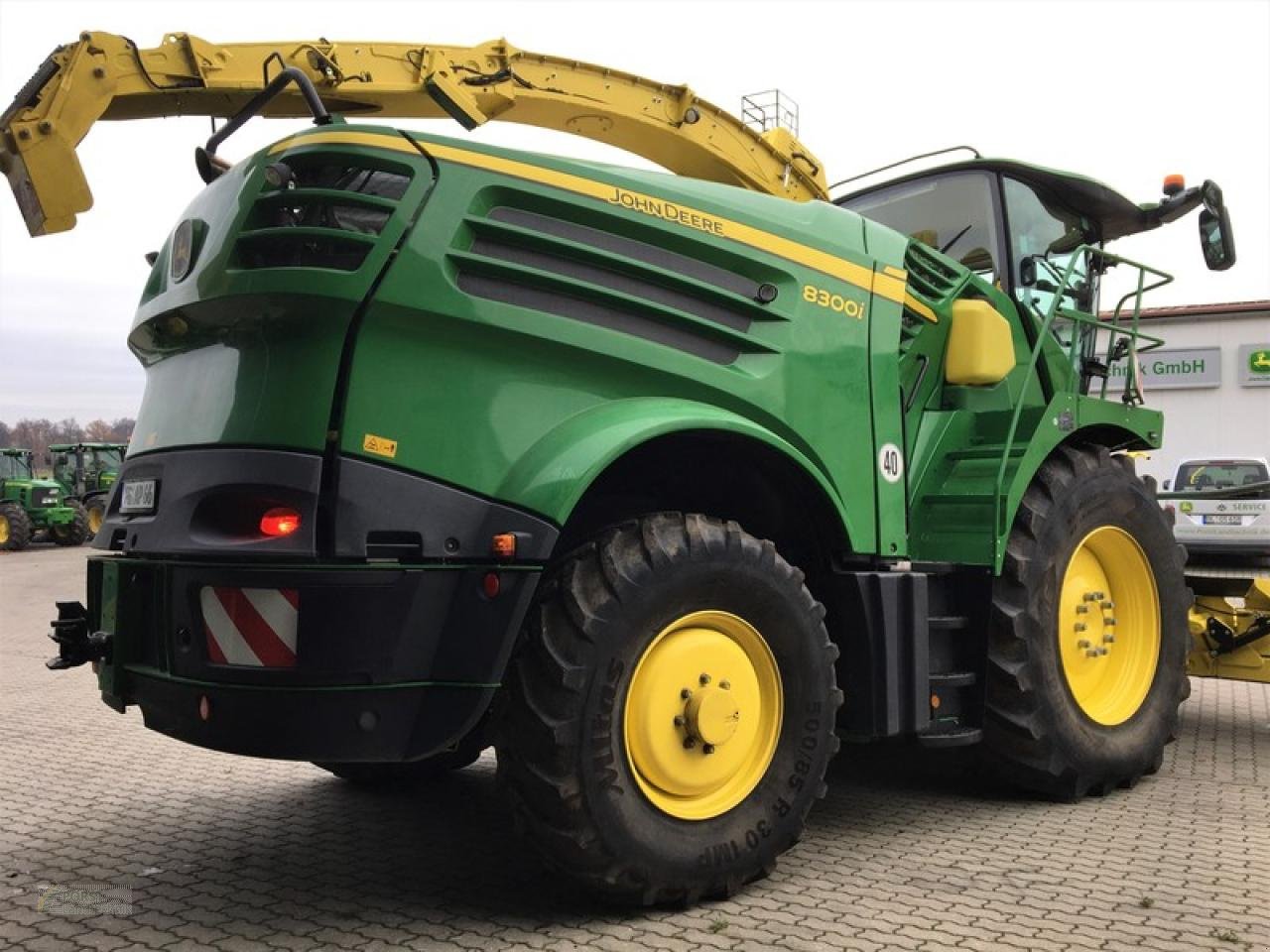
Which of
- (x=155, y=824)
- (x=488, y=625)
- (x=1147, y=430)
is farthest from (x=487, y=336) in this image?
(x=1147, y=430)

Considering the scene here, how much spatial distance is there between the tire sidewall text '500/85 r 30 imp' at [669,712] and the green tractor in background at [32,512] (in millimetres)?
26442

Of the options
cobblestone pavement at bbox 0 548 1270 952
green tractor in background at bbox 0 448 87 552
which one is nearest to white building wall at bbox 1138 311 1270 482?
cobblestone pavement at bbox 0 548 1270 952

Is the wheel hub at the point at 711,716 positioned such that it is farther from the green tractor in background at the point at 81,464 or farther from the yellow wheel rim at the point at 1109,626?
the green tractor in background at the point at 81,464

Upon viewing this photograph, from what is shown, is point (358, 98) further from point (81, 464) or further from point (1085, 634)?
point (81, 464)

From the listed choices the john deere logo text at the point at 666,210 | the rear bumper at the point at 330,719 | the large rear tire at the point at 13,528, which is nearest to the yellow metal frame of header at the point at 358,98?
the john deere logo text at the point at 666,210

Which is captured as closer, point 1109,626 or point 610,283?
point 610,283

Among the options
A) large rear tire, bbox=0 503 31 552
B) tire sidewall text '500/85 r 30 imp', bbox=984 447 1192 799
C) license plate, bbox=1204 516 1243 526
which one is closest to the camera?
tire sidewall text '500/85 r 30 imp', bbox=984 447 1192 799

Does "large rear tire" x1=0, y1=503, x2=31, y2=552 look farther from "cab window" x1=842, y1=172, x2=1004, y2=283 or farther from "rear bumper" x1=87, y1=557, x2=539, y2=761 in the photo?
"rear bumper" x1=87, y1=557, x2=539, y2=761

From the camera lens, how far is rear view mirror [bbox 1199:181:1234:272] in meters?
5.66

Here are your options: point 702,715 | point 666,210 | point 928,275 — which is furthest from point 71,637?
point 928,275

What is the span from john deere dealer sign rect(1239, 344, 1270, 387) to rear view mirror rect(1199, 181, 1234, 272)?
26.2 metres

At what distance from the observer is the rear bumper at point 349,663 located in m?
3.18

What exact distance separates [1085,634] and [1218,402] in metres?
27.6

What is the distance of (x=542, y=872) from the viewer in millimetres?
3990
